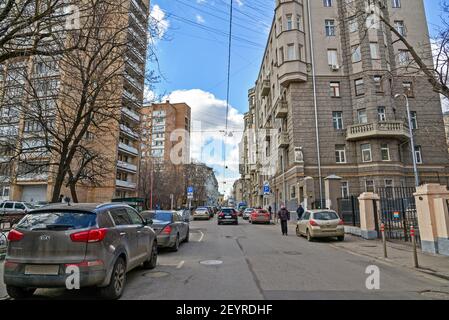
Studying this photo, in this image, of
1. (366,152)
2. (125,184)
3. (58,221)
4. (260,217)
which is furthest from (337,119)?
(125,184)

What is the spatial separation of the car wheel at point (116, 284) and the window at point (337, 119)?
28828 millimetres

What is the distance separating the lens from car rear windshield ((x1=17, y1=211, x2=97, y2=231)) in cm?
547

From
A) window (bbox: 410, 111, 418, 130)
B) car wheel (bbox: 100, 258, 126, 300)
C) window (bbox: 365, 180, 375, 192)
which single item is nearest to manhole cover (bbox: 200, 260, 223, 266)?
car wheel (bbox: 100, 258, 126, 300)

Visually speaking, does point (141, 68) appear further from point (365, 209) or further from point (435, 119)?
point (435, 119)

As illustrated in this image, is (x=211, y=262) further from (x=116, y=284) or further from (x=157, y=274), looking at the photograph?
(x=116, y=284)

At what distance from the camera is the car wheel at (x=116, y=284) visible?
5.57m

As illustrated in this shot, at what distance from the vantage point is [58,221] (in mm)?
5582

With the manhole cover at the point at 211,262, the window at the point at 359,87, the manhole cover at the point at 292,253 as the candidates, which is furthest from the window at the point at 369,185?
the manhole cover at the point at 211,262

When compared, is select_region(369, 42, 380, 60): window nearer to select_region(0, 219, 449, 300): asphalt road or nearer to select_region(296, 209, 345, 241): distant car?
select_region(296, 209, 345, 241): distant car

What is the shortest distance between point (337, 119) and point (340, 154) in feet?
12.0

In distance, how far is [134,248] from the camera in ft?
22.9

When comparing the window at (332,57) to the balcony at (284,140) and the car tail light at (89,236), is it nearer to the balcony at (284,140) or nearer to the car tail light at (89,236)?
the balcony at (284,140)

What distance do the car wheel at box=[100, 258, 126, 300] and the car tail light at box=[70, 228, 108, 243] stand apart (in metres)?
0.75

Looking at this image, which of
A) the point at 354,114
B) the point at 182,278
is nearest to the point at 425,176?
the point at 354,114
